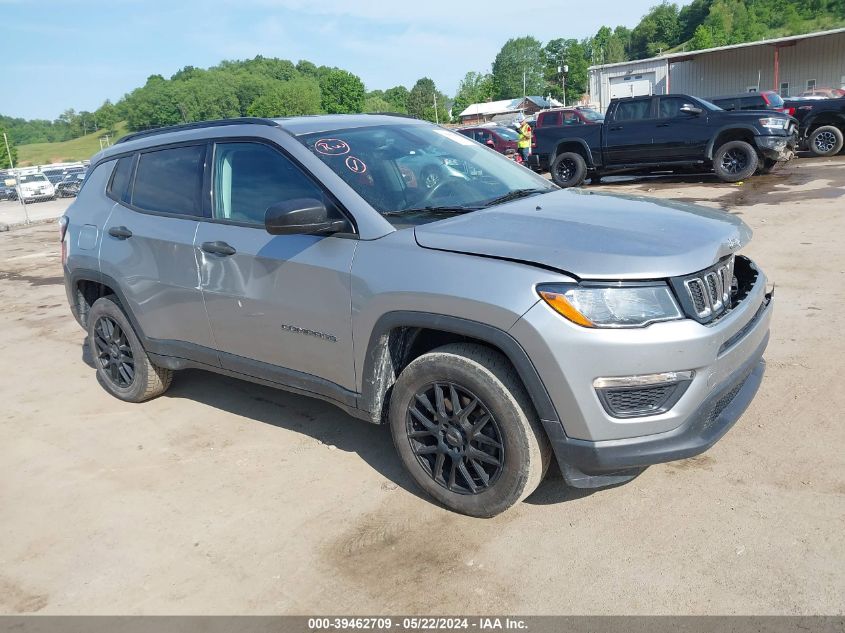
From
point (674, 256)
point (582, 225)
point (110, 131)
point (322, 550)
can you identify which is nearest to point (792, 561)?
point (674, 256)

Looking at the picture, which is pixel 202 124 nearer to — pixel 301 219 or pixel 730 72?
pixel 301 219

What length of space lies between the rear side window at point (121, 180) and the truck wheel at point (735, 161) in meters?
12.1

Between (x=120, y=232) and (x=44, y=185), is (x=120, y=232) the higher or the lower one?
the lower one

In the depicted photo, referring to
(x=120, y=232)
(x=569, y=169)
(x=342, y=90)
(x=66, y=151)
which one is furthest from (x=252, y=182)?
(x=342, y=90)

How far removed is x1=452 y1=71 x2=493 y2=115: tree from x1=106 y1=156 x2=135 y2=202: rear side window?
131301 millimetres

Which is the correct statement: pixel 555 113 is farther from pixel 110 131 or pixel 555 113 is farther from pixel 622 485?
pixel 110 131

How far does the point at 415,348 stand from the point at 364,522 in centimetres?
86

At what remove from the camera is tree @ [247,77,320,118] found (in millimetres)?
119938

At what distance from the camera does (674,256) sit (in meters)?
2.83

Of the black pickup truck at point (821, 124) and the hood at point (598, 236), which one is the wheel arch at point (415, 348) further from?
the black pickup truck at point (821, 124)

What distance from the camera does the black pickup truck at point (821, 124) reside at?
651 inches

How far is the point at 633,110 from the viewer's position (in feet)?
48.3

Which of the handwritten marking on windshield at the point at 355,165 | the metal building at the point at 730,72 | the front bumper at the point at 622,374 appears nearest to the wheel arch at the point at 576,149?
the handwritten marking on windshield at the point at 355,165

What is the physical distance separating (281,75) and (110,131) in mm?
48878
